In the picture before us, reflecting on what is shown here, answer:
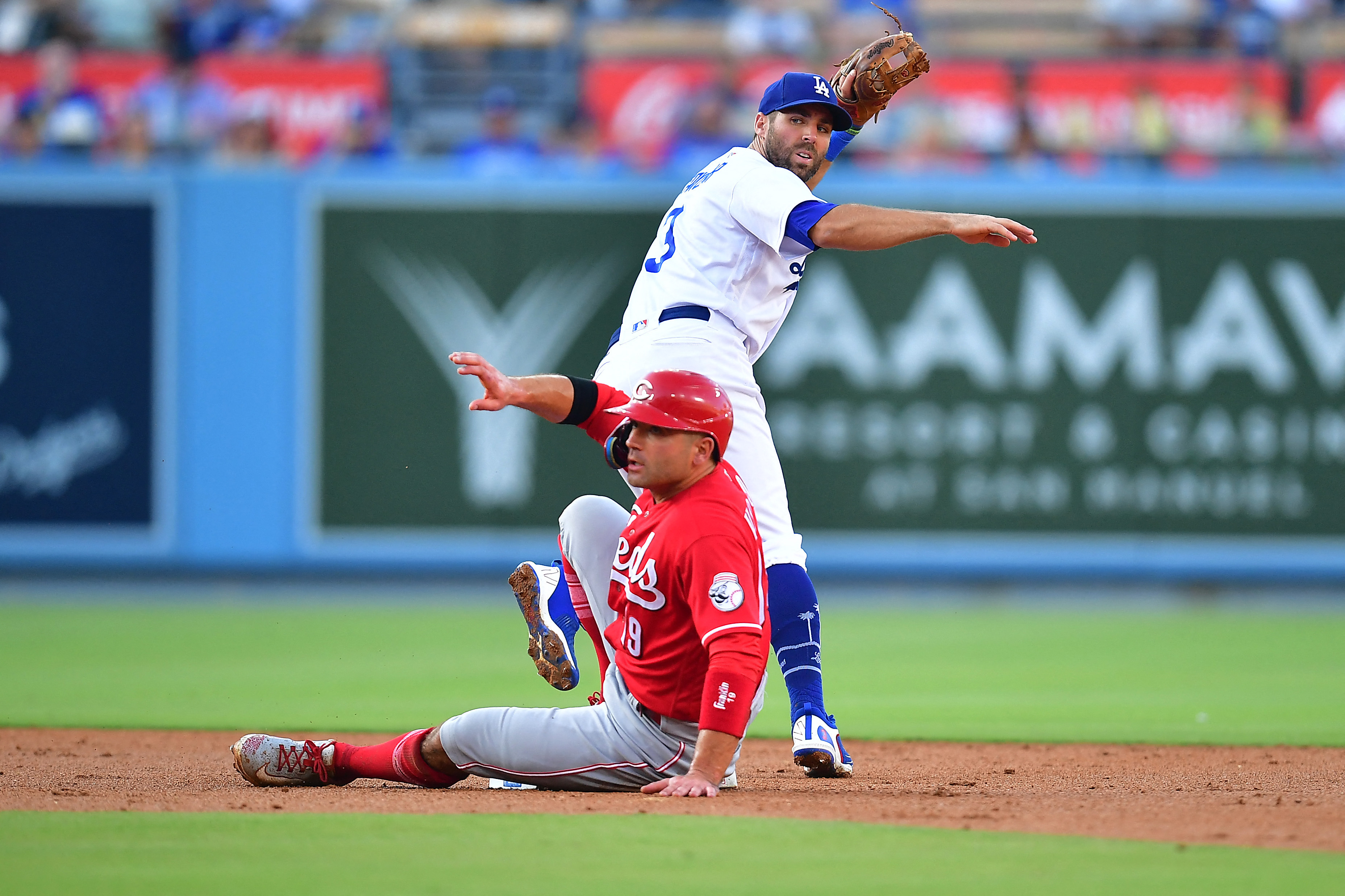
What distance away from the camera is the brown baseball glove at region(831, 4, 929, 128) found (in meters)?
5.57

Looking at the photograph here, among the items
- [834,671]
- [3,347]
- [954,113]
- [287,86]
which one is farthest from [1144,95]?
[3,347]

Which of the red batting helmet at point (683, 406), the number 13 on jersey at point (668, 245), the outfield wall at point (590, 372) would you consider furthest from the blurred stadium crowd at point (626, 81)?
the red batting helmet at point (683, 406)

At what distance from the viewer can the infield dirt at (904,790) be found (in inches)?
162

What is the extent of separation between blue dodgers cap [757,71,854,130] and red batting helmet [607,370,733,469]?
4.54ft

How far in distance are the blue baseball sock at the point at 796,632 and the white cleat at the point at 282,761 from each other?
4.47 feet

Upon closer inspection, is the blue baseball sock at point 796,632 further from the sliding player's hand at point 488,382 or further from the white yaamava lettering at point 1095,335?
the white yaamava lettering at point 1095,335

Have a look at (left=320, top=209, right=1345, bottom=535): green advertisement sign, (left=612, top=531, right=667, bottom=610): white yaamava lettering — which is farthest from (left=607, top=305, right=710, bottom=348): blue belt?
(left=320, top=209, right=1345, bottom=535): green advertisement sign

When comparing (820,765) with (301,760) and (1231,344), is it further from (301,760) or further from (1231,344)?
(1231,344)

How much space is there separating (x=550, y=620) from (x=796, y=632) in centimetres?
75

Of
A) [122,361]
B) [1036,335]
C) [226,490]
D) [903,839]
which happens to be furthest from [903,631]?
[903,839]

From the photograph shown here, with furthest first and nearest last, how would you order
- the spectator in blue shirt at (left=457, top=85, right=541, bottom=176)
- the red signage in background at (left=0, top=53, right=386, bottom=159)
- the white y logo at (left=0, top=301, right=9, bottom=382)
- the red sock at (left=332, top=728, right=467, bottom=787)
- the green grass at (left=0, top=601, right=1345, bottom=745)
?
the red signage in background at (left=0, top=53, right=386, bottom=159) → the spectator in blue shirt at (left=457, top=85, right=541, bottom=176) → the white y logo at (left=0, top=301, right=9, bottom=382) → the green grass at (left=0, top=601, right=1345, bottom=745) → the red sock at (left=332, top=728, right=467, bottom=787)

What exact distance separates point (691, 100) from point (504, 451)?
3.96 meters

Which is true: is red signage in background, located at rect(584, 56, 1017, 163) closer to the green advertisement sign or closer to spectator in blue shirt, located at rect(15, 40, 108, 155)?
→ the green advertisement sign

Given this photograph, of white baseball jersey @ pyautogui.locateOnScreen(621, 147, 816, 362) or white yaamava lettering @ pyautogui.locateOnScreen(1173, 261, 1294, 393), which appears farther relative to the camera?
white yaamava lettering @ pyautogui.locateOnScreen(1173, 261, 1294, 393)
